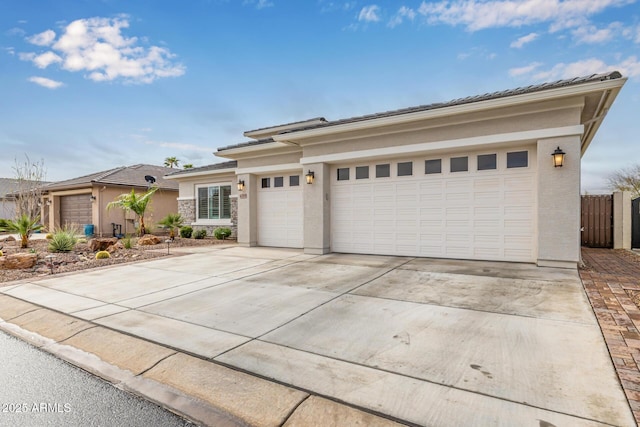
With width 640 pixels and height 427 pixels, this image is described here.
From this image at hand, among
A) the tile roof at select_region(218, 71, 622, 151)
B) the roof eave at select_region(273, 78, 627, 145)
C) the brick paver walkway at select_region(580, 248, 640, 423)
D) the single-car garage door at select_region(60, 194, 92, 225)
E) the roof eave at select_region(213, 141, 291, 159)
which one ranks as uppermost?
the tile roof at select_region(218, 71, 622, 151)

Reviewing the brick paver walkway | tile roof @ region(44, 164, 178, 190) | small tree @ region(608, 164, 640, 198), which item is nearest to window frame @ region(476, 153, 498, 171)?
the brick paver walkway

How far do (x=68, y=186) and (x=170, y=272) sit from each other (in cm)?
1684

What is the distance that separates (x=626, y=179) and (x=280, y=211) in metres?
26.4

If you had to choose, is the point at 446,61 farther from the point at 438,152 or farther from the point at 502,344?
the point at 502,344

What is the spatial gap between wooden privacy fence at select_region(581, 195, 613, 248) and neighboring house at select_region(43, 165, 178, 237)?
1979 centimetres

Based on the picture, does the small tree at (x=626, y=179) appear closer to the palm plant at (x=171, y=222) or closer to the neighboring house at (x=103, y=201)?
the palm plant at (x=171, y=222)

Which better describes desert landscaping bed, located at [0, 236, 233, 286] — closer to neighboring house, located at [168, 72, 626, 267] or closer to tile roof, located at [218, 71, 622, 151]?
neighboring house, located at [168, 72, 626, 267]

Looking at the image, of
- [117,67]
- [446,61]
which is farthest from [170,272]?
[446,61]

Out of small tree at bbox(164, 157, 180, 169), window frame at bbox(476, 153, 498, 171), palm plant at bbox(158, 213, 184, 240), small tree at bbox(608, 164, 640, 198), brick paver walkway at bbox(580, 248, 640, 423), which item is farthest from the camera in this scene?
small tree at bbox(164, 157, 180, 169)

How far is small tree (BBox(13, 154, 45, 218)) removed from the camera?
51.1 ft

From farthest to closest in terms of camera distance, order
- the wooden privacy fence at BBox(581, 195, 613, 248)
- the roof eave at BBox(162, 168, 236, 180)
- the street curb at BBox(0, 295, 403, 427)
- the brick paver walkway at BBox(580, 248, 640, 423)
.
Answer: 1. the roof eave at BBox(162, 168, 236, 180)
2. the wooden privacy fence at BBox(581, 195, 613, 248)
3. the brick paver walkway at BBox(580, 248, 640, 423)
4. the street curb at BBox(0, 295, 403, 427)

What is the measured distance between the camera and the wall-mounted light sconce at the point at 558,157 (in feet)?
22.6

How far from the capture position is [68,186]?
1934 centimetres

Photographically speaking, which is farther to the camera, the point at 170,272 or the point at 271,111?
the point at 271,111
